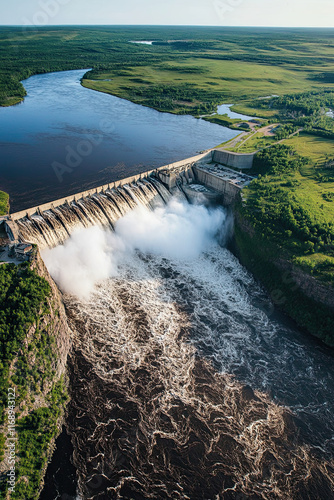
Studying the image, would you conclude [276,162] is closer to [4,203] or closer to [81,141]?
[81,141]

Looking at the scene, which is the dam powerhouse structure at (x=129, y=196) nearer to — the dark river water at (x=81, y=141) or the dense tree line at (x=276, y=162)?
the dense tree line at (x=276, y=162)

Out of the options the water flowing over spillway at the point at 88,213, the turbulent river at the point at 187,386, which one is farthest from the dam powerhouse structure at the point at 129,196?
the turbulent river at the point at 187,386

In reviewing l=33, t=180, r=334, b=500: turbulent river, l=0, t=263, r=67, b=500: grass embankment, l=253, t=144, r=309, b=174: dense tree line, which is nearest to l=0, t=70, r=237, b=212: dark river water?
l=253, t=144, r=309, b=174: dense tree line

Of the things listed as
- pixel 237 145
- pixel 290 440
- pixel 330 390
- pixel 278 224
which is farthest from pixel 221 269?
pixel 237 145

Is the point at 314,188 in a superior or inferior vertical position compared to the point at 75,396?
superior

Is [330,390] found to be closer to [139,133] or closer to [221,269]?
[221,269]

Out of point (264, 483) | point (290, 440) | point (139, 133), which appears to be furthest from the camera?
point (139, 133)

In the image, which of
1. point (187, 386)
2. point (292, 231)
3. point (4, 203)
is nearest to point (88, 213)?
point (4, 203)
